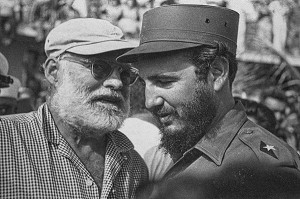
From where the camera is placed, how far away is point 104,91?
322 cm

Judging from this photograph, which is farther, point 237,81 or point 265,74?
point 265,74

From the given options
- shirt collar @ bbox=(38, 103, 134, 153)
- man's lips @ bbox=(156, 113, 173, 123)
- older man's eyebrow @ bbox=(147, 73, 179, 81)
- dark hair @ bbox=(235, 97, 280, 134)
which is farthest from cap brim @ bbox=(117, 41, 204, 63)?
dark hair @ bbox=(235, 97, 280, 134)

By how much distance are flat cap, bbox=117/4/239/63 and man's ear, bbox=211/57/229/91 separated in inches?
3.5

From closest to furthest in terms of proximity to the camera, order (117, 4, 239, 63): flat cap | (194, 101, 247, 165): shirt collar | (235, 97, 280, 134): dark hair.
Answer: (194, 101, 247, 165): shirt collar, (117, 4, 239, 63): flat cap, (235, 97, 280, 134): dark hair

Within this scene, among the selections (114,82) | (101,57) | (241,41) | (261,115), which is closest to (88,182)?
(114,82)

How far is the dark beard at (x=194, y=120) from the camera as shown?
2.50 meters

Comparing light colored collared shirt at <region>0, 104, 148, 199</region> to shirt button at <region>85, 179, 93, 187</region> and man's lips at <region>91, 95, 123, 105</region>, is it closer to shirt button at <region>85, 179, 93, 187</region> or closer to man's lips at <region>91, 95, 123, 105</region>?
shirt button at <region>85, 179, 93, 187</region>

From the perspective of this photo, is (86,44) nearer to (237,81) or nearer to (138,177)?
(138,177)

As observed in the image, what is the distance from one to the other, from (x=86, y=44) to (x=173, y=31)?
797 millimetres

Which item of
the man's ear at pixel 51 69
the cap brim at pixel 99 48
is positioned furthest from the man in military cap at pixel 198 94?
the man's ear at pixel 51 69

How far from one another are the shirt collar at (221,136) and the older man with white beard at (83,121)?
2.53 ft

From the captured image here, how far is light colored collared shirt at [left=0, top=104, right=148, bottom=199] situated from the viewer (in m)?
2.72

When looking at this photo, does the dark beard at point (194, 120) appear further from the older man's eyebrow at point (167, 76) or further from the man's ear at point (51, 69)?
the man's ear at point (51, 69)

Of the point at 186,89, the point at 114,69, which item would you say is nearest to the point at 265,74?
the point at 114,69
